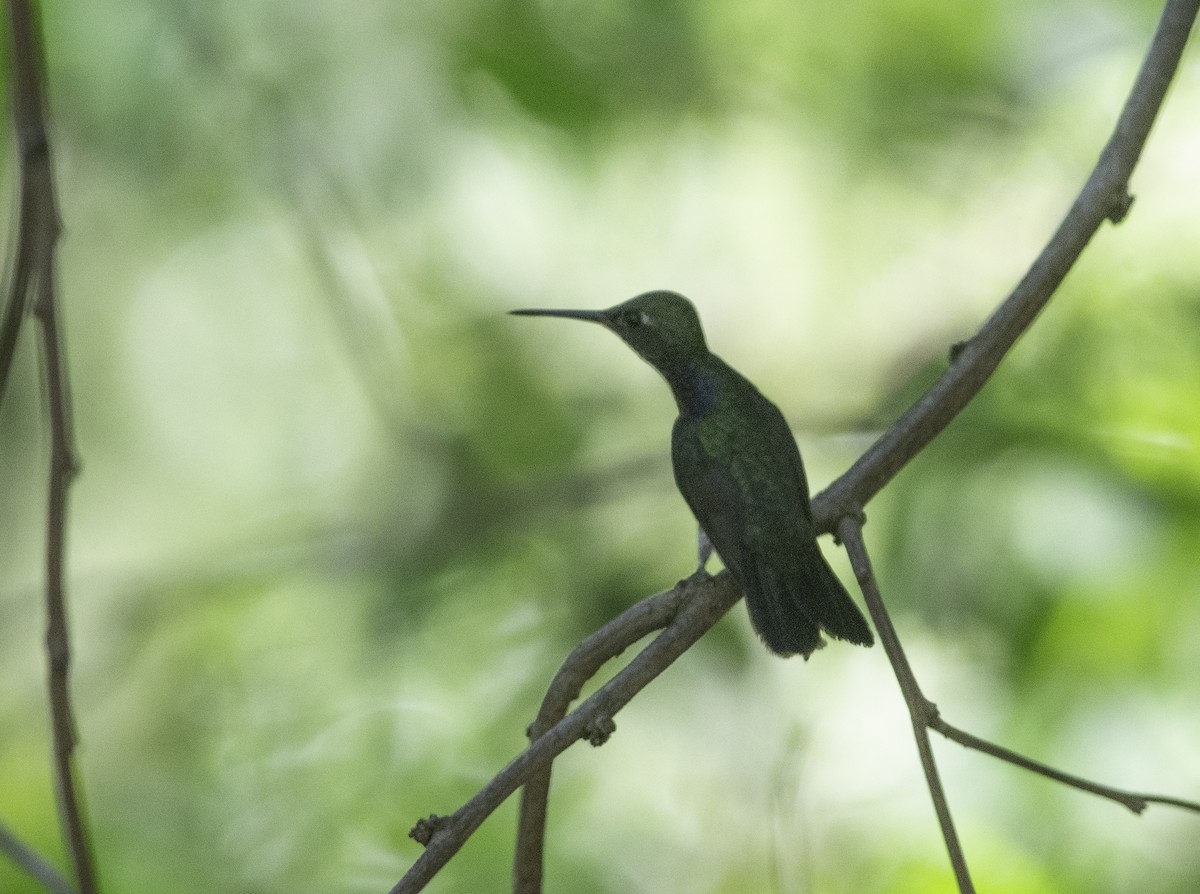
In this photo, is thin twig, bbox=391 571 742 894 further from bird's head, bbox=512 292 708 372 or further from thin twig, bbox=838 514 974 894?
bird's head, bbox=512 292 708 372

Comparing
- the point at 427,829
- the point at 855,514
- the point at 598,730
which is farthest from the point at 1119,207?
the point at 427,829

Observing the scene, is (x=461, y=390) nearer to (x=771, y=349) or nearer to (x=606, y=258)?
(x=606, y=258)

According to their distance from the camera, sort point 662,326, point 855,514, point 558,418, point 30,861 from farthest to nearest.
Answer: point 558,418 < point 662,326 < point 30,861 < point 855,514

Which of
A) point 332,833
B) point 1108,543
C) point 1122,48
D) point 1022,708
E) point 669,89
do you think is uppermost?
point 1122,48

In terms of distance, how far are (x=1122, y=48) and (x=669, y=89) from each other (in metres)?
1.26

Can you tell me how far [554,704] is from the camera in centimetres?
158

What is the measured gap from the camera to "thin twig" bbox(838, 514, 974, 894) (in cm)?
120

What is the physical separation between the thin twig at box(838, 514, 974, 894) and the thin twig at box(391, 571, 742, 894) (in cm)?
20

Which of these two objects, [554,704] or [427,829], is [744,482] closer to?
[554,704]

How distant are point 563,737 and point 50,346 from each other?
89 centimetres

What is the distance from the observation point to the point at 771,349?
3809 millimetres

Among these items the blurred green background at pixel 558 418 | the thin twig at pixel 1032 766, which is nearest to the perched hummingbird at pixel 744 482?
the thin twig at pixel 1032 766

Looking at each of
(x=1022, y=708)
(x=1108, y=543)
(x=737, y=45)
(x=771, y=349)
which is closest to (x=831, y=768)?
(x=1022, y=708)

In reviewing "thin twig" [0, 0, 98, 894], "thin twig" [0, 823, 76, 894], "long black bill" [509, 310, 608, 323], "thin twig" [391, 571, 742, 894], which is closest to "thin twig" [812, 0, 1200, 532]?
"thin twig" [391, 571, 742, 894]
